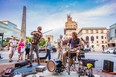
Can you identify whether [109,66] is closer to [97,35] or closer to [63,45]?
[63,45]

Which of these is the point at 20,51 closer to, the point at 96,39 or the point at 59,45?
the point at 59,45

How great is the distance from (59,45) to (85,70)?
4.01 m

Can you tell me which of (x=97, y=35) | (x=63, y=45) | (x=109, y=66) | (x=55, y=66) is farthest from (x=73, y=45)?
(x=97, y=35)

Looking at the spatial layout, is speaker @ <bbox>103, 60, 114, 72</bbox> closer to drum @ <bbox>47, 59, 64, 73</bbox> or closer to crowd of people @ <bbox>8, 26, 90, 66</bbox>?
crowd of people @ <bbox>8, 26, 90, 66</bbox>

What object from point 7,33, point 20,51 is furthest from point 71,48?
point 7,33

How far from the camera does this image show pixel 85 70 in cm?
523

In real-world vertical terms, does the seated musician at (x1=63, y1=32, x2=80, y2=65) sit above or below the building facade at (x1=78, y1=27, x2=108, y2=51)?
below

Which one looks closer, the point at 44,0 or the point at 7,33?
the point at 44,0

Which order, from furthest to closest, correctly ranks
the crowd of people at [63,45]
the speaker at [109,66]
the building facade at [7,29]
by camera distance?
the building facade at [7,29]
the speaker at [109,66]
the crowd of people at [63,45]

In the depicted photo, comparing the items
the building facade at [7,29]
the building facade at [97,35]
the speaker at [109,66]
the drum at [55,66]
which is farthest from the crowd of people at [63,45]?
the building facade at [7,29]

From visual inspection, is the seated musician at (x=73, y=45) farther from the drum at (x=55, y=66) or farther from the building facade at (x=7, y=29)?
the building facade at (x=7, y=29)

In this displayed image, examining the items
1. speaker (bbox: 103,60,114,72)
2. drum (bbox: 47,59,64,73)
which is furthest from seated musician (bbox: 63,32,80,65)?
speaker (bbox: 103,60,114,72)

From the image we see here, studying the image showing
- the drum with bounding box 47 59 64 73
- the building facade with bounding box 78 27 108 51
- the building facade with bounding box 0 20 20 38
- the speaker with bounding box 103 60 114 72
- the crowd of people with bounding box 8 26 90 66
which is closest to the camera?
the drum with bounding box 47 59 64 73

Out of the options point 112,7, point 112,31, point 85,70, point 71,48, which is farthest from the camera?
point 112,31
